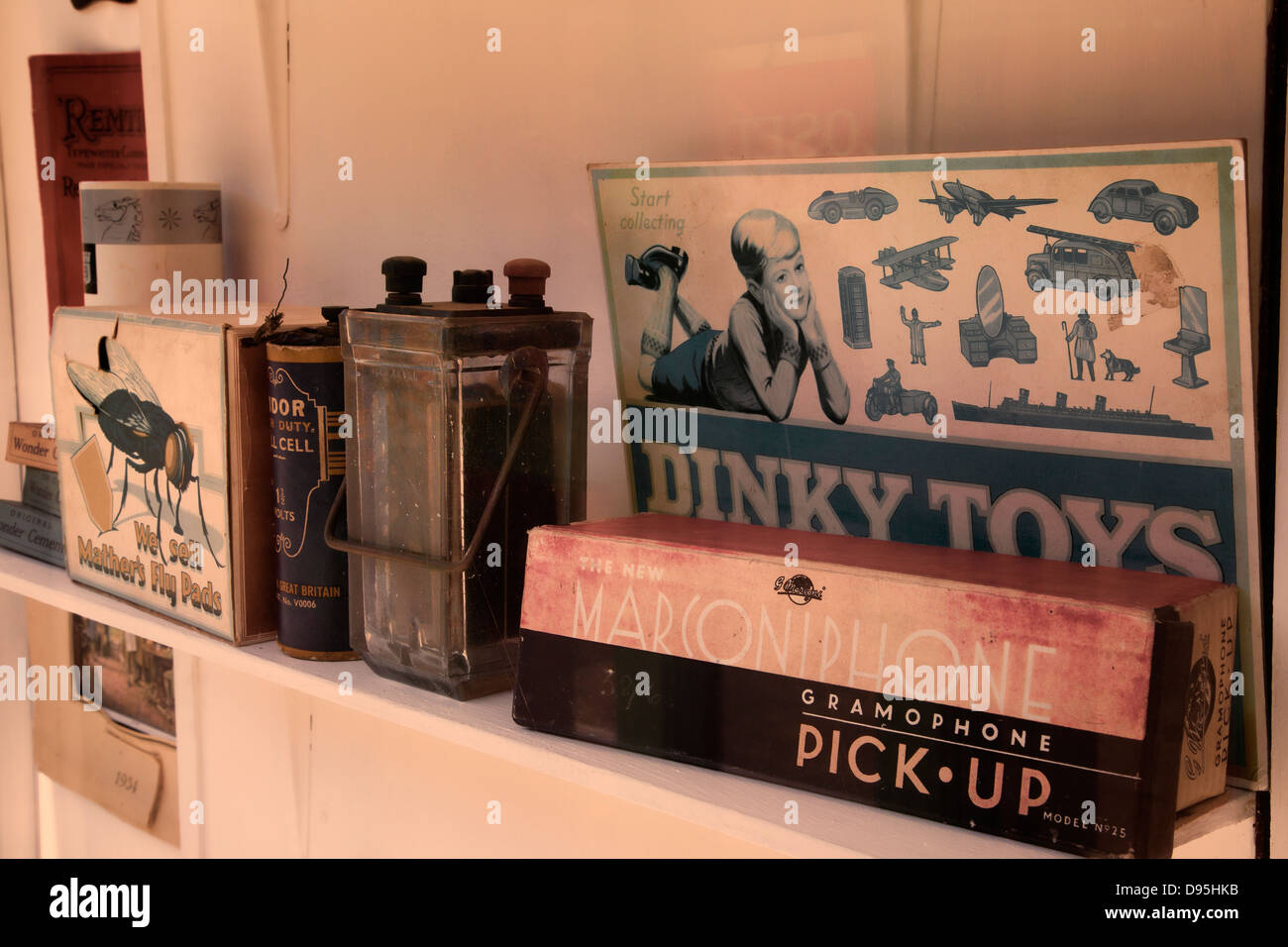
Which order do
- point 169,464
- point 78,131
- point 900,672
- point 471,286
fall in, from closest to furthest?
point 900,672, point 471,286, point 169,464, point 78,131

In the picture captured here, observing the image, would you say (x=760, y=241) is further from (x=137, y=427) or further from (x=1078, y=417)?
(x=137, y=427)

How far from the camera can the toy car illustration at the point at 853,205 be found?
736mm

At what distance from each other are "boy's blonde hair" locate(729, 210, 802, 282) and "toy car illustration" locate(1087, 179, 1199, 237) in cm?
20

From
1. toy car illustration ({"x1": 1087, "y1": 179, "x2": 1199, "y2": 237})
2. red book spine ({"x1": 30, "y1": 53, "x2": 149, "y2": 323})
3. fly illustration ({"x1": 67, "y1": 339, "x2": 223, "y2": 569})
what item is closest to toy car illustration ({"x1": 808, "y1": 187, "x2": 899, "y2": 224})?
toy car illustration ({"x1": 1087, "y1": 179, "x2": 1199, "y2": 237})

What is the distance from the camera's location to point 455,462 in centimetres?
77

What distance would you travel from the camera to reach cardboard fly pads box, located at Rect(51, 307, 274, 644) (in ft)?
3.01

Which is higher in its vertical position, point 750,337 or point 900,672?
point 750,337

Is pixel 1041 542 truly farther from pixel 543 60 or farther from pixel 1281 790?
pixel 543 60

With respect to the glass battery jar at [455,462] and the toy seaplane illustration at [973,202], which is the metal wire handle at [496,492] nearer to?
the glass battery jar at [455,462]

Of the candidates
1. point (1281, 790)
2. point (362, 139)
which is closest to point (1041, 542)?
point (1281, 790)

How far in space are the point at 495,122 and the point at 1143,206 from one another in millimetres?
564

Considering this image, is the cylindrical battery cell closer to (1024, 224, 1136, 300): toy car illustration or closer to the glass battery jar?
the glass battery jar

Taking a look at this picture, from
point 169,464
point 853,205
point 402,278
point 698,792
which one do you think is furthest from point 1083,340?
point 169,464
